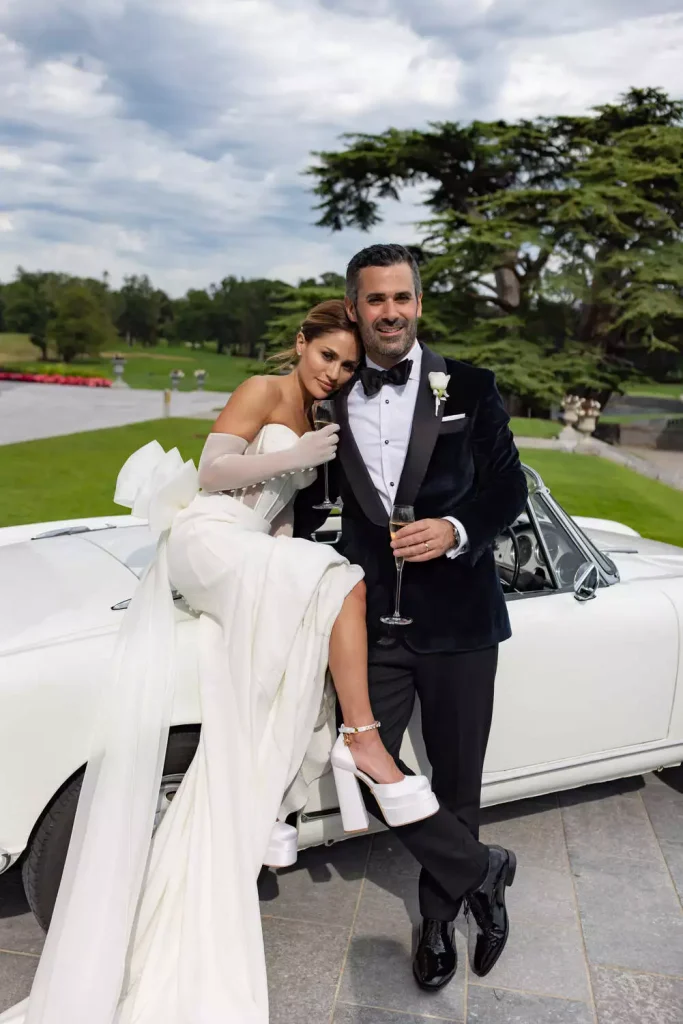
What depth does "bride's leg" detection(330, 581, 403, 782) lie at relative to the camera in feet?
7.80

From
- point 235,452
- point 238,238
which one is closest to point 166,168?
point 238,238

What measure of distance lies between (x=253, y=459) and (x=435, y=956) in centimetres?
159

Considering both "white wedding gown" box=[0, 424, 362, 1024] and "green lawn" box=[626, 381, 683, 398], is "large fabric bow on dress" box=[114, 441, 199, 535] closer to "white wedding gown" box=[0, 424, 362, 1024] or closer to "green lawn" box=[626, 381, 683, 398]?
"white wedding gown" box=[0, 424, 362, 1024]

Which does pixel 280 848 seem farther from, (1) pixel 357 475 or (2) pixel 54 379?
(2) pixel 54 379

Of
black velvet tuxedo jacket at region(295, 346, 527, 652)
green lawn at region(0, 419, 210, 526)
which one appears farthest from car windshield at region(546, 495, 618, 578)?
green lawn at region(0, 419, 210, 526)

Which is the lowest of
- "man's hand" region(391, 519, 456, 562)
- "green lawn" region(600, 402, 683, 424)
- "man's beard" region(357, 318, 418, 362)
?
"green lawn" region(600, 402, 683, 424)

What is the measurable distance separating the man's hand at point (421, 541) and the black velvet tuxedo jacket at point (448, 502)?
0.13 meters

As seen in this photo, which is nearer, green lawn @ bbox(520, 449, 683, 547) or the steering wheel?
the steering wheel

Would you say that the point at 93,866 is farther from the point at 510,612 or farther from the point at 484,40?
the point at 484,40

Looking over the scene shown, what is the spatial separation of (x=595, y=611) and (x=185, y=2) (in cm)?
3279

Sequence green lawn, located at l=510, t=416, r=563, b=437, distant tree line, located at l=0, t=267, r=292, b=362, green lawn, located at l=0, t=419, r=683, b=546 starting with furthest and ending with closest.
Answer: distant tree line, located at l=0, t=267, r=292, b=362, green lawn, located at l=510, t=416, r=563, b=437, green lawn, located at l=0, t=419, r=683, b=546

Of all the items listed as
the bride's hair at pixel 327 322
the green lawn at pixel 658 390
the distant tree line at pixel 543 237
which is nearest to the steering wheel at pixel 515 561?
the bride's hair at pixel 327 322

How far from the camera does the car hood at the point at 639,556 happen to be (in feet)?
11.3

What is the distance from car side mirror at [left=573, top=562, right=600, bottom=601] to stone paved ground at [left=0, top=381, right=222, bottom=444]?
1606cm
